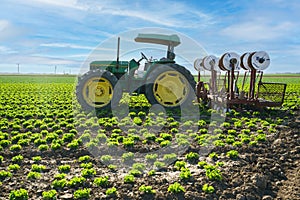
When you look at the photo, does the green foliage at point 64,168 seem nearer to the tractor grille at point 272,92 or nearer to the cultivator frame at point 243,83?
the cultivator frame at point 243,83

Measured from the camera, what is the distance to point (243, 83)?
1108 centimetres

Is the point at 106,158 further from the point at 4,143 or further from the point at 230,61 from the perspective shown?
the point at 230,61

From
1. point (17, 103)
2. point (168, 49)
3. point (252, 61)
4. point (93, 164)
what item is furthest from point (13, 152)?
point (17, 103)

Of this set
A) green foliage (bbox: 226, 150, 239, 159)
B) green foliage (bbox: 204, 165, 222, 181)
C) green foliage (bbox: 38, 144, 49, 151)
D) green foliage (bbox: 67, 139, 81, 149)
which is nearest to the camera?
green foliage (bbox: 204, 165, 222, 181)

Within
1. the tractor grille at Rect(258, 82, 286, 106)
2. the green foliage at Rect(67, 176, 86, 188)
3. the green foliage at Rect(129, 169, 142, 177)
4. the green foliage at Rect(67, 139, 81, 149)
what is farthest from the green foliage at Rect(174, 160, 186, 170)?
the tractor grille at Rect(258, 82, 286, 106)

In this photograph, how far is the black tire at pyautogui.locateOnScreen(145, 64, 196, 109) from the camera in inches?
409

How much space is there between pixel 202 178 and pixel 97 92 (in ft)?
19.6

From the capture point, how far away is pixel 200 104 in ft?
41.0

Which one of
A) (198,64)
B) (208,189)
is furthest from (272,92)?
(208,189)

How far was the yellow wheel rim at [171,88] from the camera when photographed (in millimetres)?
10531

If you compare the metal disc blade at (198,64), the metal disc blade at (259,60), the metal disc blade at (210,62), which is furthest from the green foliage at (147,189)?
the metal disc blade at (198,64)

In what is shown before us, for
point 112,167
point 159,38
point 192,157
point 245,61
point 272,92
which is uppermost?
point 159,38

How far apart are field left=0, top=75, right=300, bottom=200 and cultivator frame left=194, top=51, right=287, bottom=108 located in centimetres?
97

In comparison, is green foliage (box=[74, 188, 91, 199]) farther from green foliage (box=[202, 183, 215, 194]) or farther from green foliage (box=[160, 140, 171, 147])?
green foliage (box=[160, 140, 171, 147])
